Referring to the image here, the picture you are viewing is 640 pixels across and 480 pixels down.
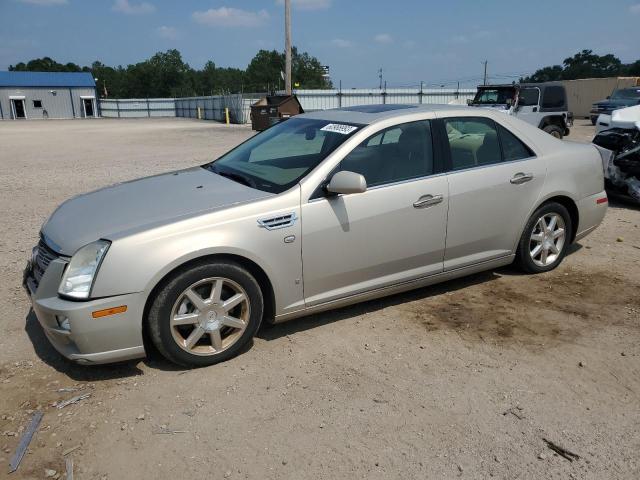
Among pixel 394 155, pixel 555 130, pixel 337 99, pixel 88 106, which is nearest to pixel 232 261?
pixel 394 155

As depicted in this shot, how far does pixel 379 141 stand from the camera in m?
3.95

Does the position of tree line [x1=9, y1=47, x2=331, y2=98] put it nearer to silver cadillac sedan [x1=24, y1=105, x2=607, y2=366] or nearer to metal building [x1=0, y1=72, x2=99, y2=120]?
metal building [x1=0, y1=72, x2=99, y2=120]

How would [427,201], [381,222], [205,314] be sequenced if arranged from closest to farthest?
1. [205,314]
2. [381,222]
3. [427,201]

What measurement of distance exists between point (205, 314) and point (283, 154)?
1.64 m

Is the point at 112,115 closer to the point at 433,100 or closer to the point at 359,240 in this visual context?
the point at 433,100

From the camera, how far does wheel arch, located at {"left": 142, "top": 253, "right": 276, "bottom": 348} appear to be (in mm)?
3141

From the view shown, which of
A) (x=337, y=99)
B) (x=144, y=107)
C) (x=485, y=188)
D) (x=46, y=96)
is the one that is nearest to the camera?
(x=485, y=188)

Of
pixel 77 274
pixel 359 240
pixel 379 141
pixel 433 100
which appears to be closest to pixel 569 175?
pixel 379 141

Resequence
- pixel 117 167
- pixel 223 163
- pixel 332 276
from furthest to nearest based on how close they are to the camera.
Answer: pixel 117 167 < pixel 223 163 < pixel 332 276

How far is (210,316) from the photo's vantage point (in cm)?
333

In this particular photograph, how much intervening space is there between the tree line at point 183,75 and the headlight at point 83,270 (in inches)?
3597

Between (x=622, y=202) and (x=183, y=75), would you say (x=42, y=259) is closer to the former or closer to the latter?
(x=622, y=202)

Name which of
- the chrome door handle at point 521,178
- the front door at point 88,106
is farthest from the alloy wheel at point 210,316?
the front door at point 88,106

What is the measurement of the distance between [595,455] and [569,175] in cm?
295
